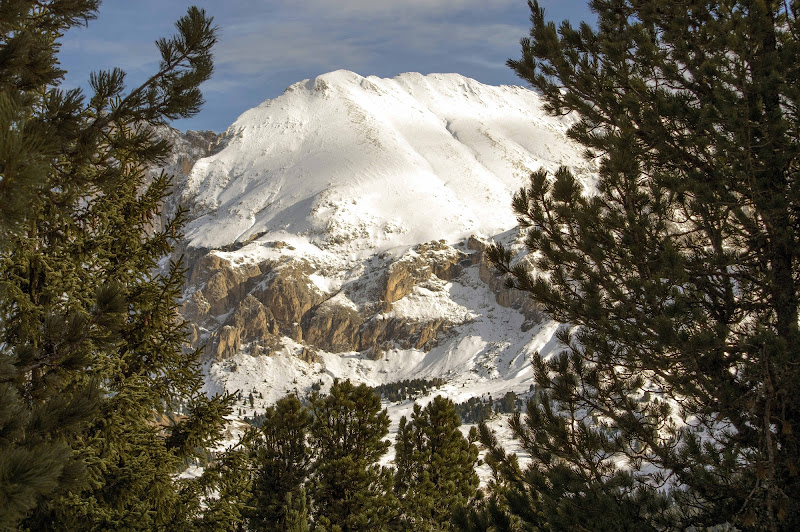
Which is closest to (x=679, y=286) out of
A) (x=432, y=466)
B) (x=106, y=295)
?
(x=106, y=295)

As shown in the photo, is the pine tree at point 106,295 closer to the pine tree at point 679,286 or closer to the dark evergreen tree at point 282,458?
the pine tree at point 679,286

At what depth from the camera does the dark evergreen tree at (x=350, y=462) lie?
658 inches

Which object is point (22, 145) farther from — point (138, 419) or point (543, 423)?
point (543, 423)

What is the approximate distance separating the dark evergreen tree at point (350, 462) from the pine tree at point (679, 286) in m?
9.23

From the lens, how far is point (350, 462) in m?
16.9

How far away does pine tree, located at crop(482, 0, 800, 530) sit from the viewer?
249 inches

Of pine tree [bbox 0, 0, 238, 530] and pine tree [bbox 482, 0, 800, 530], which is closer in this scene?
pine tree [bbox 0, 0, 238, 530]

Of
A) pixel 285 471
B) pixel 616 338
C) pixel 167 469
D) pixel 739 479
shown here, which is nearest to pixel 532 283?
pixel 616 338

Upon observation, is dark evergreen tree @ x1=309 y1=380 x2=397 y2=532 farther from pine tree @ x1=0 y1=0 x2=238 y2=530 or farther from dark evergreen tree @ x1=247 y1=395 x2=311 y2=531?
pine tree @ x1=0 y1=0 x2=238 y2=530

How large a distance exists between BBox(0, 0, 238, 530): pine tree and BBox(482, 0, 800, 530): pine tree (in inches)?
194

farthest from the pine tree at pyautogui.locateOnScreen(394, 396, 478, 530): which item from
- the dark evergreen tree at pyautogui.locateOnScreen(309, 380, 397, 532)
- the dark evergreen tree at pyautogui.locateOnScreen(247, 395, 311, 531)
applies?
the dark evergreen tree at pyautogui.locateOnScreen(247, 395, 311, 531)

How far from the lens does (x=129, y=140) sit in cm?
742

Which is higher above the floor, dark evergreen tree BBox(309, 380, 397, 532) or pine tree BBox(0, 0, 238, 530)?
pine tree BBox(0, 0, 238, 530)

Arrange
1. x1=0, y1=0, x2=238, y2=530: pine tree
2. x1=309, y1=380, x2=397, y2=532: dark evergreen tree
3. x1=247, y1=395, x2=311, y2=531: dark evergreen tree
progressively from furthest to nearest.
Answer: x1=247, y1=395, x2=311, y2=531: dark evergreen tree, x1=309, y1=380, x2=397, y2=532: dark evergreen tree, x1=0, y1=0, x2=238, y2=530: pine tree
